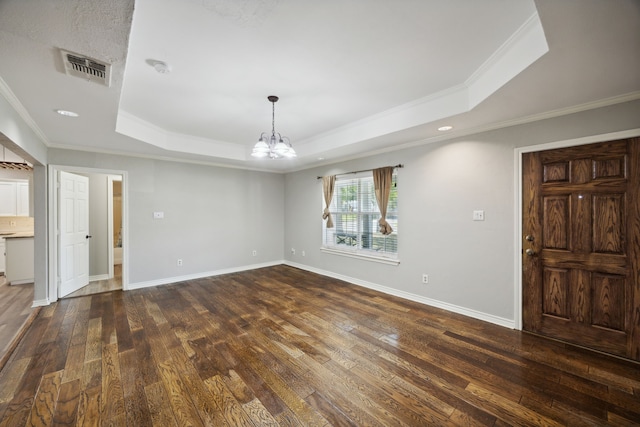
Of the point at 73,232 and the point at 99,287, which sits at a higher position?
the point at 73,232

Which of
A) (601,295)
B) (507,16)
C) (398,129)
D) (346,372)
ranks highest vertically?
(507,16)

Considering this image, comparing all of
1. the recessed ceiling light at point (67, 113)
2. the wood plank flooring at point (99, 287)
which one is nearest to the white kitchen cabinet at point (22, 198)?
the wood plank flooring at point (99, 287)

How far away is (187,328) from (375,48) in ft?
11.5

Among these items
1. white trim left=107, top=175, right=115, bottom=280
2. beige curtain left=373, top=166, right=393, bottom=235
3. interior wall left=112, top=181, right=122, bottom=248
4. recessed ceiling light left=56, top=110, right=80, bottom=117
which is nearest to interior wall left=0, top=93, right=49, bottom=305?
recessed ceiling light left=56, top=110, right=80, bottom=117

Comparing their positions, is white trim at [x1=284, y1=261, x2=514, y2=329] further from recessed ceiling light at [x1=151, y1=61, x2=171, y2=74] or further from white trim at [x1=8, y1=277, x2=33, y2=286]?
white trim at [x1=8, y1=277, x2=33, y2=286]

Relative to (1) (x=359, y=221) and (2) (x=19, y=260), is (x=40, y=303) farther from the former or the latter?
(1) (x=359, y=221)

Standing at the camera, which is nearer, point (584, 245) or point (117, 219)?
point (584, 245)

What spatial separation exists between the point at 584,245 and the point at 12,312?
6980 millimetres

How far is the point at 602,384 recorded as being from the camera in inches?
80.6

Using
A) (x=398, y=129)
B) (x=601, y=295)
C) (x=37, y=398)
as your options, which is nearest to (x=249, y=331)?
(x=37, y=398)

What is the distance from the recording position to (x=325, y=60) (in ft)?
7.42

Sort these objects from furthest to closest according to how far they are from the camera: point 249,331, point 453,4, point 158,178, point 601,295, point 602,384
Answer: point 158,178, point 249,331, point 601,295, point 602,384, point 453,4

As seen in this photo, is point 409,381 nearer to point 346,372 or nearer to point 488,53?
point 346,372

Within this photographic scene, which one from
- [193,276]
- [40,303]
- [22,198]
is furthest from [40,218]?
[22,198]
